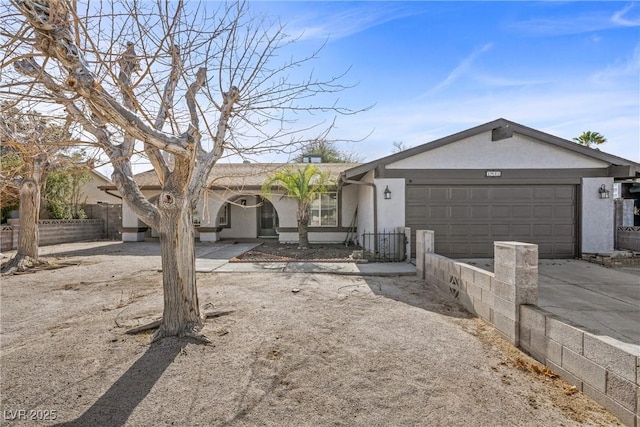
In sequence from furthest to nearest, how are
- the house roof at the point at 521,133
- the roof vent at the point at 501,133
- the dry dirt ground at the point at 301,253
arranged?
the dry dirt ground at the point at 301,253
the house roof at the point at 521,133
the roof vent at the point at 501,133

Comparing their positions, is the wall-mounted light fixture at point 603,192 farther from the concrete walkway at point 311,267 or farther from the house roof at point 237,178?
the house roof at point 237,178

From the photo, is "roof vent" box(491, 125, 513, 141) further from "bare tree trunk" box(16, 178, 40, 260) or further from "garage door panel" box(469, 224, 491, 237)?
"bare tree trunk" box(16, 178, 40, 260)

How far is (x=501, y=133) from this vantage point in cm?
927

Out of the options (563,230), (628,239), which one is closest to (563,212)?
(563,230)

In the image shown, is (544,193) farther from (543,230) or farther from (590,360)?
(590,360)

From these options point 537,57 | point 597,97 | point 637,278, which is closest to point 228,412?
point 637,278

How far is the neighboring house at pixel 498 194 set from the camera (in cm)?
959

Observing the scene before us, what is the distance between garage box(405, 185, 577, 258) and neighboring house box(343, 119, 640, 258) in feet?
0.09

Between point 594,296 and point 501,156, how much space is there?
17.0 ft

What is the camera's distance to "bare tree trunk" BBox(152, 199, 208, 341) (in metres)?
3.95

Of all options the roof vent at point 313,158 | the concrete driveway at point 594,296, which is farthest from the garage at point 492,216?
the roof vent at point 313,158

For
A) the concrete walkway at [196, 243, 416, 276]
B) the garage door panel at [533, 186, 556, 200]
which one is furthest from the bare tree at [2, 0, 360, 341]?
the garage door panel at [533, 186, 556, 200]

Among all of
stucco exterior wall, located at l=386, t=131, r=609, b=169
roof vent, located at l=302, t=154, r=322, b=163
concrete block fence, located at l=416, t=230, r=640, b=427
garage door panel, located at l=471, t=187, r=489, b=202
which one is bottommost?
concrete block fence, located at l=416, t=230, r=640, b=427

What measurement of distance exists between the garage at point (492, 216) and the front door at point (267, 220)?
29.1 feet
